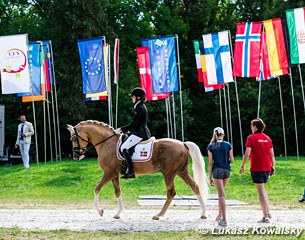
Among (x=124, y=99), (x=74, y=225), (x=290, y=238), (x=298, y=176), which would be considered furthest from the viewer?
(x=124, y=99)

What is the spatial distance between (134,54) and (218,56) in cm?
1890

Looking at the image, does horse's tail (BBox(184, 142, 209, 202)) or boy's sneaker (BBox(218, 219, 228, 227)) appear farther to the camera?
horse's tail (BBox(184, 142, 209, 202))

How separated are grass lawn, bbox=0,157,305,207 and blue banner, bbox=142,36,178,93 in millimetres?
5175

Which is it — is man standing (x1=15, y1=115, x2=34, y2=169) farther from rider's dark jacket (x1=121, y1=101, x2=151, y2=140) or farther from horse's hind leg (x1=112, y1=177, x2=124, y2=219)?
rider's dark jacket (x1=121, y1=101, x2=151, y2=140)

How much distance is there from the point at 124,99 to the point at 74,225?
3019 centimetres

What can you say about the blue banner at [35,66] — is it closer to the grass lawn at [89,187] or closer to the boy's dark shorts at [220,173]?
the grass lawn at [89,187]

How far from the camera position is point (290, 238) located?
9.77m

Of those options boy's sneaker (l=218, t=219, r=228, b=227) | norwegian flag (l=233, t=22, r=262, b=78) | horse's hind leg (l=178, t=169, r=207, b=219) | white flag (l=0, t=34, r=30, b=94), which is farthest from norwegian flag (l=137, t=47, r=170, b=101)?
boy's sneaker (l=218, t=219, r=228, b=227)

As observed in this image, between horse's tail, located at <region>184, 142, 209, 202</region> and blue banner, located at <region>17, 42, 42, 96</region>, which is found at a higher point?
blue banner, located at <region>17, 42, 42, 96</region>

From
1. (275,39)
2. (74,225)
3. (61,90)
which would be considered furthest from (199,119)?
(74,225)

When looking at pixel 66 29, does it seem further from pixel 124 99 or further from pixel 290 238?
pixel 290 238

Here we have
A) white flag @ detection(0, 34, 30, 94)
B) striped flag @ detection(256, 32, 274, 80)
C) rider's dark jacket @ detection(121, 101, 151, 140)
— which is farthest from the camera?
striped flag @ detection(256, 32, 274, 80)

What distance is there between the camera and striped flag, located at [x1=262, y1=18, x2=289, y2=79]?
2666 cm

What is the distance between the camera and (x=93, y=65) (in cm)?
2662
